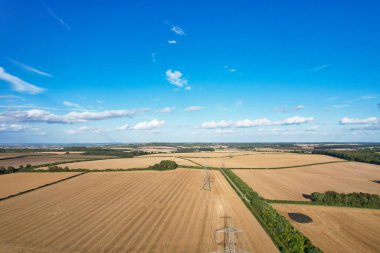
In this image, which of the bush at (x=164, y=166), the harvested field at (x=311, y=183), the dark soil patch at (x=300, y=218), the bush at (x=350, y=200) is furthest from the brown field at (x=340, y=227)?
the bush at (x=164, y=166)

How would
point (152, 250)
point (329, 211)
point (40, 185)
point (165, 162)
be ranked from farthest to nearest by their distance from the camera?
point (165, 162) < point (40, 185) < point (329, 211) < point (152, 250)

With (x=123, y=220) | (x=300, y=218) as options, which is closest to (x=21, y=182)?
(x=123, y=220)

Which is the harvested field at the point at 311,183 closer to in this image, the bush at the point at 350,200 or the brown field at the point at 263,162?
the bush at the point at 350,200

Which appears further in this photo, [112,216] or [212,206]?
[212,206]

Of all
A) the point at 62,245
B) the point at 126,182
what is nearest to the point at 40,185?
the point at 126,182

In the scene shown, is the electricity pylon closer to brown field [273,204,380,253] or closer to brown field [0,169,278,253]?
brown field [0,169,278,253]

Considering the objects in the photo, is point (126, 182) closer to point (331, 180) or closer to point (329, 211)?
point (329, 211)
